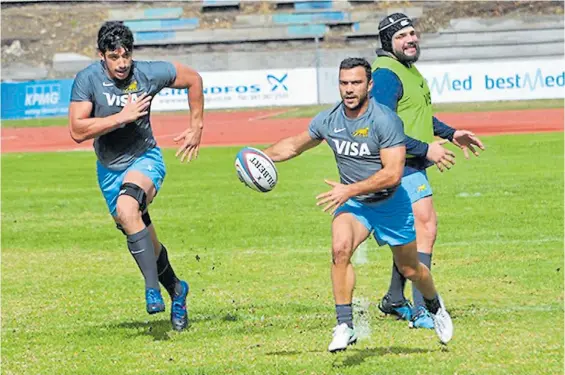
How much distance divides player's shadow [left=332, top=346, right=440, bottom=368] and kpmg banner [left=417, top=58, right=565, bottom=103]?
1374 inches

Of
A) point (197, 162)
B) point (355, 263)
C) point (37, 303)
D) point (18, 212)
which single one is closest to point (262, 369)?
point (37, 303)

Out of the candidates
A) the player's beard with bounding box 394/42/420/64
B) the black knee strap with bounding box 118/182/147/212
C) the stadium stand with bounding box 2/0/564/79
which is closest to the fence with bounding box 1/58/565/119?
the stadium stand with bounding box 2/0/564/79

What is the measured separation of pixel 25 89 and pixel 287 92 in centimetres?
1019

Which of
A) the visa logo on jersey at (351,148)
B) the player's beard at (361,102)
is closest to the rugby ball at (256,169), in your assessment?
the visa logo on jersey at (351,148)

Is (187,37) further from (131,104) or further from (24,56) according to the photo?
(131,104)

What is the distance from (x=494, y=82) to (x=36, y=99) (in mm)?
17724

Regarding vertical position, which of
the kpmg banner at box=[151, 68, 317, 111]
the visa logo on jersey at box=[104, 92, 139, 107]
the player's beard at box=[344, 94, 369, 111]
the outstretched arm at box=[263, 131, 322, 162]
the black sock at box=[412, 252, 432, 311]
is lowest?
the kpmg banner at box=[151, 68, 317, 111]

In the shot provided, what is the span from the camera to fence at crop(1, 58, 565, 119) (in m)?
42.9

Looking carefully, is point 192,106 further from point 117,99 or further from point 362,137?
point 362,137

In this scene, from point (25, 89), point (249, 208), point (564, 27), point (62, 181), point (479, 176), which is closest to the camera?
point (249, 208)

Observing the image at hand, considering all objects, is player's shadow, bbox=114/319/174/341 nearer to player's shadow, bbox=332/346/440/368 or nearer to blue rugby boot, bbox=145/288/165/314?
blue rugby boot, bbox=145/288/165/314

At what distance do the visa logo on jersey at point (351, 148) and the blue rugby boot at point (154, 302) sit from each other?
1.88 metres

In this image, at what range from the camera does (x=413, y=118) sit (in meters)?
9.45

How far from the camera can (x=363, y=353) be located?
8461mm
